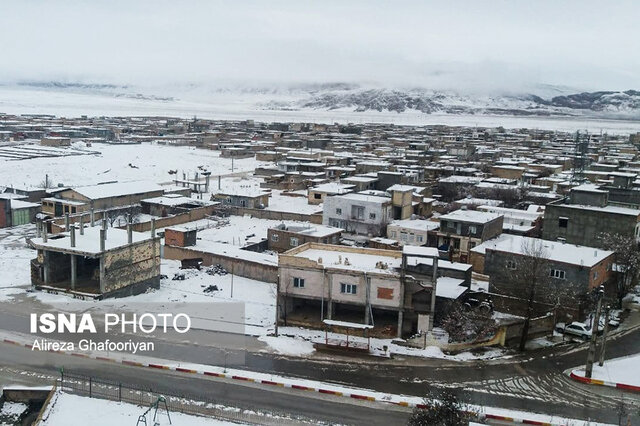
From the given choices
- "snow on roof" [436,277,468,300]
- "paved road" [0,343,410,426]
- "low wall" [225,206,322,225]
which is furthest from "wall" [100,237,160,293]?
"low wall" [225,206,322,225]

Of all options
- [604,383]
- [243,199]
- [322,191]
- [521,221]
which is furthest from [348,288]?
[322,191]

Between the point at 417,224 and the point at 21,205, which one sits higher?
the point at 417,224

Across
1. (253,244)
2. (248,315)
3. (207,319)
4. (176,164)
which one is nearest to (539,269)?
(248,315)

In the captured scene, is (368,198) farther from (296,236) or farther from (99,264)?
(99,264)

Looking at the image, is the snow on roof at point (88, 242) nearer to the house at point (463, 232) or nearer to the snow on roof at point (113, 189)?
the snow on roof at point (113, 189)

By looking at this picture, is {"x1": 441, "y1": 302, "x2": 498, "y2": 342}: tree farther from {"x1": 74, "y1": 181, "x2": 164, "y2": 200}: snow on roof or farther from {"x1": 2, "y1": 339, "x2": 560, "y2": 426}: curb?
{"x1": 74, "y1": 181, "x2": 164, "y2": 200}: snow on roof

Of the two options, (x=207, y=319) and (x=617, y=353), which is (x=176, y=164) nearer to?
(x=207, y=319)
